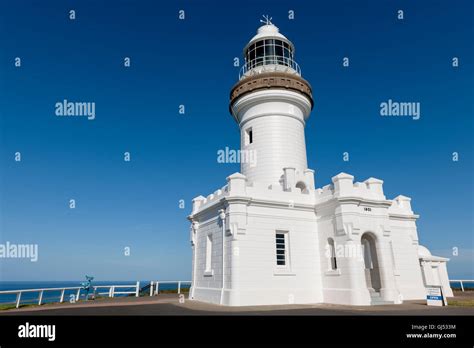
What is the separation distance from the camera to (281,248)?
15688 millimetres

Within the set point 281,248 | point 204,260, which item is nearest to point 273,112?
point 281,248

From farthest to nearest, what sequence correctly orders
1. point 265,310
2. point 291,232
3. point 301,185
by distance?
point 301,185, point 291,232, point 265,310

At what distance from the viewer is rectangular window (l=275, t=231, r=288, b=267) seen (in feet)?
51.0

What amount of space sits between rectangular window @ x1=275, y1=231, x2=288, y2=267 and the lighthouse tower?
3.61 meters

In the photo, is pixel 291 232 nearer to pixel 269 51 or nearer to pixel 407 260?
pixel 407 260

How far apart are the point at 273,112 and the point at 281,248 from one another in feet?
28.5

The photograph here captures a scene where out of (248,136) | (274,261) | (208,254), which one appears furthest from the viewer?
(248,136)

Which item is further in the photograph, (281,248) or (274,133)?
(274,133)

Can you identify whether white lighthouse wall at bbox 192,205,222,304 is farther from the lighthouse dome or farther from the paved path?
the lighthouse dome
